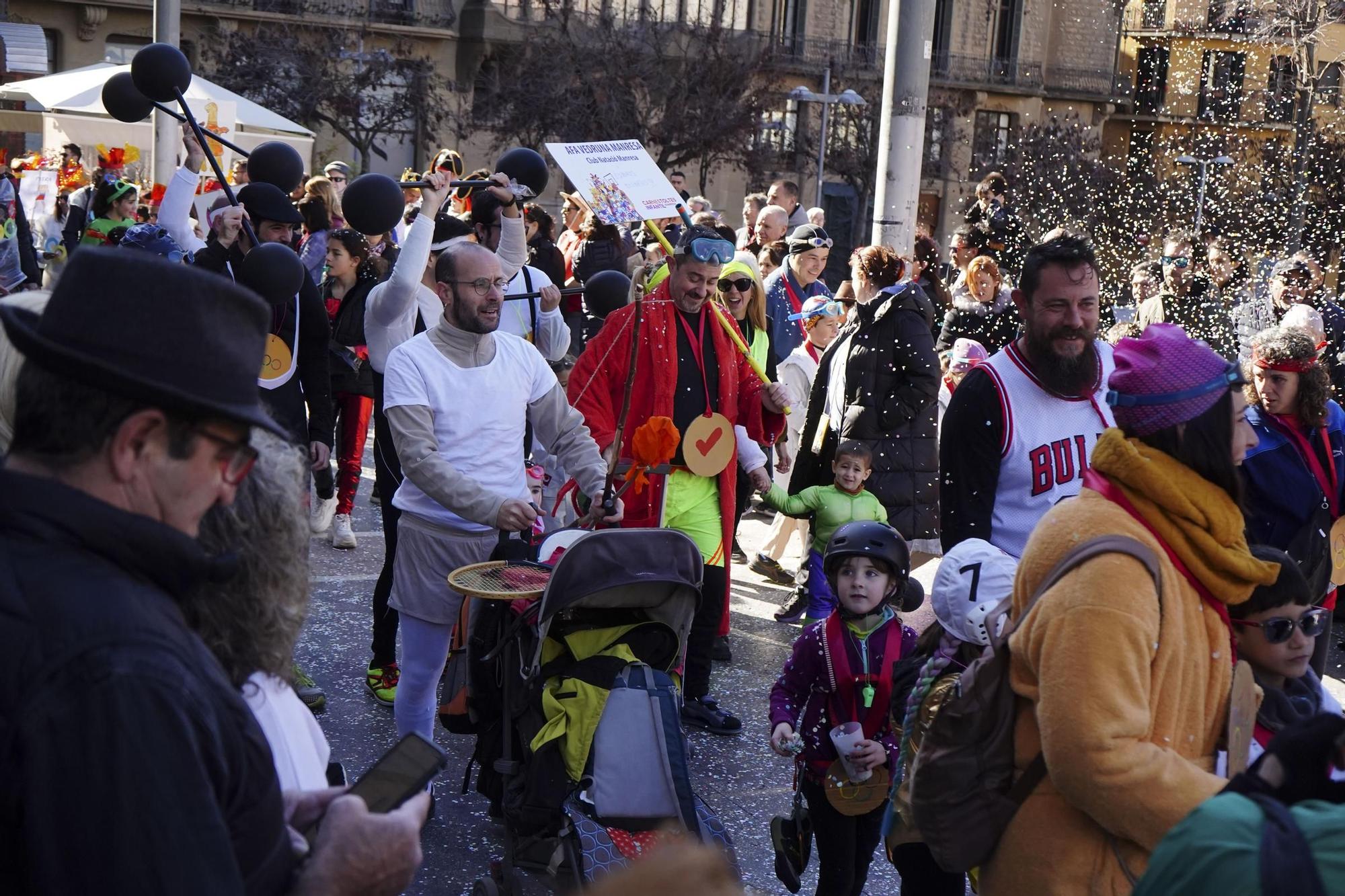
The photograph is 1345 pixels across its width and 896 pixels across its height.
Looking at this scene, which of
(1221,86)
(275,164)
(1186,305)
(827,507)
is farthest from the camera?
(1221,86)

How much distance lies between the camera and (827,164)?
140 feet

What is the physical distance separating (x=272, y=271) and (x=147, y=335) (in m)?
3.53

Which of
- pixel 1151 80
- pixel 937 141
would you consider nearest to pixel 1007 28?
pixel 1151 80

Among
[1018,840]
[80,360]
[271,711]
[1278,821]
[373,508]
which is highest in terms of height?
[80,360]

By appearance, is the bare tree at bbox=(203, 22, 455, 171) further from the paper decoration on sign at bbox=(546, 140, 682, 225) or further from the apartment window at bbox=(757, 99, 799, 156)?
the paper decoration on sign at bbox=(546, 140, 682, 225)

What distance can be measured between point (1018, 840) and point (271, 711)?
125 centimetres

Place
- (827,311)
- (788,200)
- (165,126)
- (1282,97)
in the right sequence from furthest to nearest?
(1282,97) → (788,200) → (165,126) → (827,311)

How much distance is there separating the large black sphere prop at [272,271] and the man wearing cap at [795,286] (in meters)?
5.01

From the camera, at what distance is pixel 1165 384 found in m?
2.55

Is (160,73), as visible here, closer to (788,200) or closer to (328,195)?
(328,195)

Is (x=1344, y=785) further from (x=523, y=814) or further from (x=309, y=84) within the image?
(x=309, y=84)

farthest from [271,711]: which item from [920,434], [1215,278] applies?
[1215,278]

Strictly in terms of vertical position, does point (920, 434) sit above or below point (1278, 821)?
below

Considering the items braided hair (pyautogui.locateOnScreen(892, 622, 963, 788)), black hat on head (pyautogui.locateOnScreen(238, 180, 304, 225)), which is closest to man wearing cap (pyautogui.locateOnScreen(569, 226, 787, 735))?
black hat on head (pyautogui.locateOnScreen(238, 180, 304, 225))
